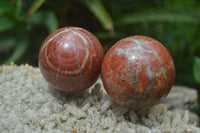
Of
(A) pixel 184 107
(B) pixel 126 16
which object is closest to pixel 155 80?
(A) pixel 184 107

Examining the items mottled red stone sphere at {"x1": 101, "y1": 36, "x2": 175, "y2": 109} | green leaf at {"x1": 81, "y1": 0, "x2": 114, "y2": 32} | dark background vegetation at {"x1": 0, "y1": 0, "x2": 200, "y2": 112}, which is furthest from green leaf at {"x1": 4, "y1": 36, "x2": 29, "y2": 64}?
mottled red stone sphere at {"x1": 101, "y1": 36, "x2": 175, "y2": 109}

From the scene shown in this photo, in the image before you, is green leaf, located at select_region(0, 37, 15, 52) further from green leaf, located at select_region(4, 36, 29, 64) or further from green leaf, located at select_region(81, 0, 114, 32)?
green leaf, located at select_region(81, 0, 114, 32)

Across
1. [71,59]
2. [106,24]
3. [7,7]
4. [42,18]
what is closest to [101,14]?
[106,24]

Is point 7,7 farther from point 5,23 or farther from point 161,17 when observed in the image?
point 161,17

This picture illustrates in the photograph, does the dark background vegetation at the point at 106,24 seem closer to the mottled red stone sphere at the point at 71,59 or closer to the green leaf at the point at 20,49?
the green leaf at the point at 20,49

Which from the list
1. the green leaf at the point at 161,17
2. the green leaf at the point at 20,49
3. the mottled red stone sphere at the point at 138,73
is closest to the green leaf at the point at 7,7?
the green leaf at the point at 20,49

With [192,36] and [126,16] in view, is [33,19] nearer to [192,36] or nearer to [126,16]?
[126,16]
